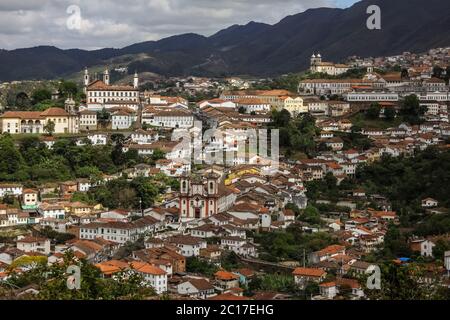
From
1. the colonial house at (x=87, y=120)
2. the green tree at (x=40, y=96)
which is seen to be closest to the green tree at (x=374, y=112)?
the colonial house at (x=87, y=120)

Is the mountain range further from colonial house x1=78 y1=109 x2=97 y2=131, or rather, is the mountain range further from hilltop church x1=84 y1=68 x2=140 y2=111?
colonial house x1=78 y1=109 x2=97 y2=131

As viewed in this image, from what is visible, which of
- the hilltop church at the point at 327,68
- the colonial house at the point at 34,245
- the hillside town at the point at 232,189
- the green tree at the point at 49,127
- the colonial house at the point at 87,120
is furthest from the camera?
the hilltop church at the point at 327,68

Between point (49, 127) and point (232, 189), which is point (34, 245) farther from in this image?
point (49, 127)

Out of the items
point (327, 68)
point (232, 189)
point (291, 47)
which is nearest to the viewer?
point (232, 189)

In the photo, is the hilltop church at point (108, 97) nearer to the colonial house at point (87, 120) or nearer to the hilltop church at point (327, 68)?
the colonial house at point (87, 120)

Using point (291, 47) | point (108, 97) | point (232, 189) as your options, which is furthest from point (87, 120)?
point (291, 47)

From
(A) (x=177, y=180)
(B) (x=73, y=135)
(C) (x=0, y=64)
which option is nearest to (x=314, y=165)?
(A) (x=177, y=180)
